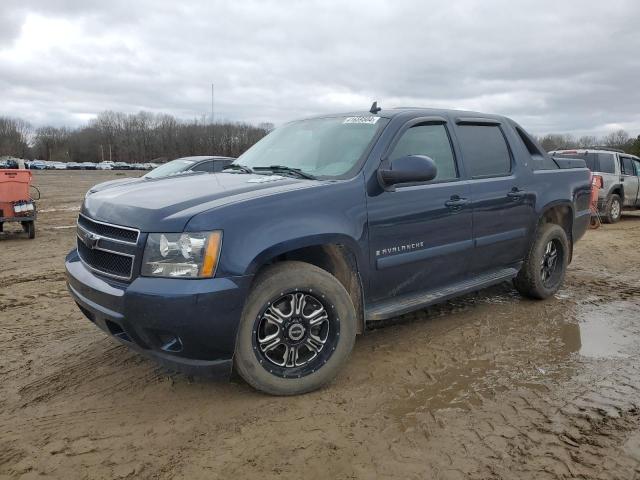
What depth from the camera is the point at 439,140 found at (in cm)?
427

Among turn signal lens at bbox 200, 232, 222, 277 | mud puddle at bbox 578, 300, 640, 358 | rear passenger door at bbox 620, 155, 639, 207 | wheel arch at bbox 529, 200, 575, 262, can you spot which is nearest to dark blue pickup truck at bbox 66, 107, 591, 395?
turn signal lens at bbox 200, 232, 222, 277

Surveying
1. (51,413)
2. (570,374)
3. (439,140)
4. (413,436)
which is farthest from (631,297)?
(51,413)

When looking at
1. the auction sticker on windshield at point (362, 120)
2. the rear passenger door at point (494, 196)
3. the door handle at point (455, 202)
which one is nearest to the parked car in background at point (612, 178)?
the rear passenger door at point (494, 196)

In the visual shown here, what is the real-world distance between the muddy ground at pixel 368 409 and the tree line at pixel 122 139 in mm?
94073

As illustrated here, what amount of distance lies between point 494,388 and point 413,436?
2.85 feet

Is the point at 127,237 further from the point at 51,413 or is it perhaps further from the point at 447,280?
the point at 447,280

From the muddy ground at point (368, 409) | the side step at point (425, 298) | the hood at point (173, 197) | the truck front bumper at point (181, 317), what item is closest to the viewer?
the muddy ground at point (368, 409)

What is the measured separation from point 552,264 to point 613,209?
30.3 ft

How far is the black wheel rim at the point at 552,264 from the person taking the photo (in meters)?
5.33

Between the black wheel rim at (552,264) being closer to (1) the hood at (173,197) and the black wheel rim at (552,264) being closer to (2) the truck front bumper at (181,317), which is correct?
(1) the hood at (173,197)

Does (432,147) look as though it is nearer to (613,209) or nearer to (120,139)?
(613,209)

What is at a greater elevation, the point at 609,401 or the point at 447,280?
the point at 447,280

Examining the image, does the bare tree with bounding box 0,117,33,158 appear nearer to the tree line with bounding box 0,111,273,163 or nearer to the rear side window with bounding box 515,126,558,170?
the tree line with bounding box 0,111,273,163

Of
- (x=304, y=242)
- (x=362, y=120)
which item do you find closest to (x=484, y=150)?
(x=362, y=120)
